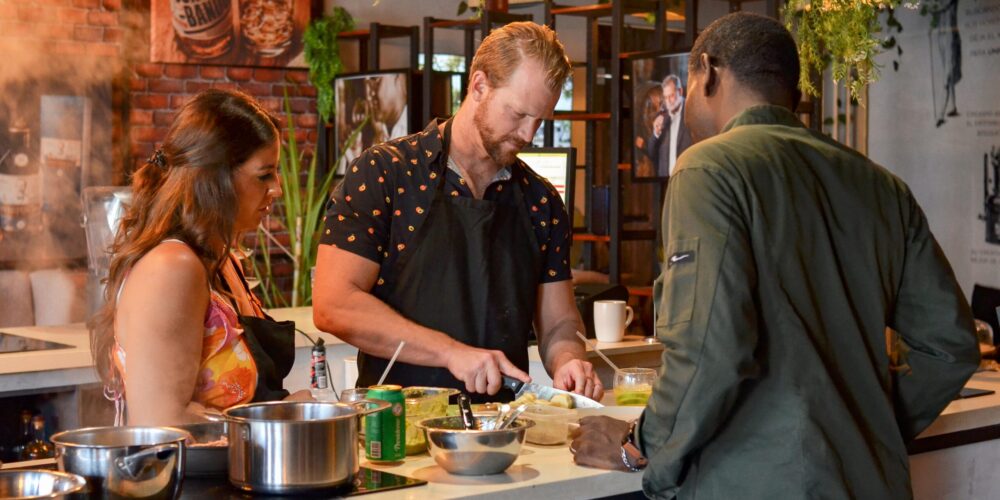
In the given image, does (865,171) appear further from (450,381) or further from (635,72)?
(635,72)

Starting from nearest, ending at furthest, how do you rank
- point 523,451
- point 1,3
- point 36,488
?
point 36,488, point 523,451, point 1,3

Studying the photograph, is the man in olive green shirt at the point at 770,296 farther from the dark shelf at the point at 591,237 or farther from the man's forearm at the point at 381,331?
the dark shelf at the point at 591,237

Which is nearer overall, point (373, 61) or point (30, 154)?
point (30, 154)

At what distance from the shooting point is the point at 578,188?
29.6 ft

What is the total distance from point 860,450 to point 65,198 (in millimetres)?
5652

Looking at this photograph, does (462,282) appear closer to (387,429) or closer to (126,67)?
(387,429)

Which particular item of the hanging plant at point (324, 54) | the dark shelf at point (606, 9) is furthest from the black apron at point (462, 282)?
the hanging plant at point (324, 54)

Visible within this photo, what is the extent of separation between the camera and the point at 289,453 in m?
1.88

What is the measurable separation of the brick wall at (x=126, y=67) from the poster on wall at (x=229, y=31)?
6 cm

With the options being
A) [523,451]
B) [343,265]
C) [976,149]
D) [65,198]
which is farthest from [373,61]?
[523,451]

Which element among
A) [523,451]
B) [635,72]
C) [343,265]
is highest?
[635,72]

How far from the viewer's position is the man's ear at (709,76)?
2104 millimetres


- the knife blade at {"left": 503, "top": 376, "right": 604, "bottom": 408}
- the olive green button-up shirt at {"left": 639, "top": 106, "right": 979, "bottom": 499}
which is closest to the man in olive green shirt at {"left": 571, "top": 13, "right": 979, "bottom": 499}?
the olive green button-up shirt at {"left": 639, "top": 106, "right": 979, "bottom": 499}

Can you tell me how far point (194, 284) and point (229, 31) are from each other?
5497 mm
